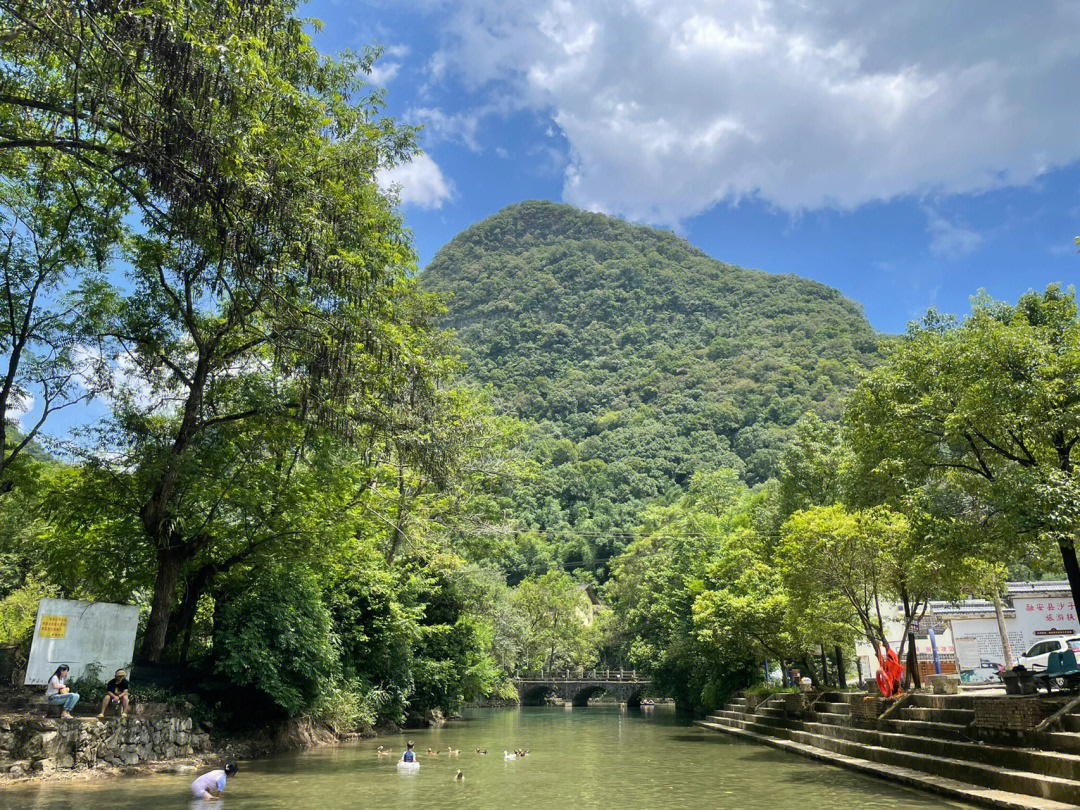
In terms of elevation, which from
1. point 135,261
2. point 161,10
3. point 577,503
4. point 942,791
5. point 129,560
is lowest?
point 942,791

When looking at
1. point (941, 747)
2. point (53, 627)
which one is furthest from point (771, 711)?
point (53, 627)

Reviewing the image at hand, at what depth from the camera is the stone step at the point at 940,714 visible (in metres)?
14.7

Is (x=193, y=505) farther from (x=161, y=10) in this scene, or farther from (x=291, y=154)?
(x=161, y=10)

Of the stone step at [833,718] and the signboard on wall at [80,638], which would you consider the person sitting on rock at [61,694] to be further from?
→ the stone step at [833,718]

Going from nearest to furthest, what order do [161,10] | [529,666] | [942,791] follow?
1. [161,10]
2. [942,791]
3. [529,666]

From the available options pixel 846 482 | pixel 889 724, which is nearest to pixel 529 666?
pixel 846 482

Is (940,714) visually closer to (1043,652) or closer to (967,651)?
(1043,652)

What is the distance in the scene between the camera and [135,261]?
57.0 feet

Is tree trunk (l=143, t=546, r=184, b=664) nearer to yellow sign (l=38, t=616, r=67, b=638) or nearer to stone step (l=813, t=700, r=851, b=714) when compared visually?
yellow sign (l=38, t=616, r=67, b=638)

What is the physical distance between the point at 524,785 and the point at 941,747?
Result: 8416 millimetres

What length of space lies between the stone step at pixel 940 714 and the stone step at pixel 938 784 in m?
1.37

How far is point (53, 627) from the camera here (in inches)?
635

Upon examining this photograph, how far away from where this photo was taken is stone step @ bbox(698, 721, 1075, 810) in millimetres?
10498

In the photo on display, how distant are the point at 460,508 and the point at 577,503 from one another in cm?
8483
